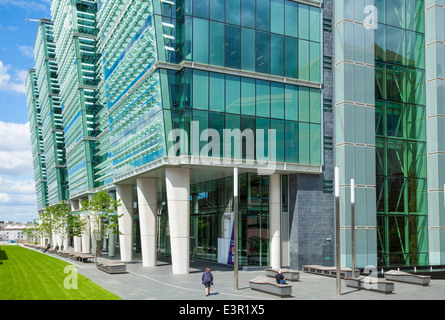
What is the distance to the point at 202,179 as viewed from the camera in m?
43.2

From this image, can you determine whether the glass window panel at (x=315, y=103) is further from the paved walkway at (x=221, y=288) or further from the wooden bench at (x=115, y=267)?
the wooden bench at (x=115, y=267)

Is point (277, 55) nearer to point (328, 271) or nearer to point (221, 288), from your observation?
point (328, 271)

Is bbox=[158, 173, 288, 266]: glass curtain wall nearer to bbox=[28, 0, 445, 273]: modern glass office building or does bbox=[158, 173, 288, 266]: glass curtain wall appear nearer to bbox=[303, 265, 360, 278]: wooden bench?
bbox=[28, 0, 445, 273]: modern glass office building

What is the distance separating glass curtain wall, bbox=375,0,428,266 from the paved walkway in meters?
7.67

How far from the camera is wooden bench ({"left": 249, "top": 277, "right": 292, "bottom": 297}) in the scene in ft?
77.0

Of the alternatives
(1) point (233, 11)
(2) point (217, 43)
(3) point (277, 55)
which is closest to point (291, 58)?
(3) point (277, 55)

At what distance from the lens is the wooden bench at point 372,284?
2481 cm

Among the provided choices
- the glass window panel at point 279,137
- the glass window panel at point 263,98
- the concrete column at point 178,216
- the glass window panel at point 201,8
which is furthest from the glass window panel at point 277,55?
the concrete column at point 178,216

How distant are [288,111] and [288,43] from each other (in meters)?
5.12

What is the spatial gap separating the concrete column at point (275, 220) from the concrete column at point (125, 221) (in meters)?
16.2

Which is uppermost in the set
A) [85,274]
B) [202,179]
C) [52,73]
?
[52,73]

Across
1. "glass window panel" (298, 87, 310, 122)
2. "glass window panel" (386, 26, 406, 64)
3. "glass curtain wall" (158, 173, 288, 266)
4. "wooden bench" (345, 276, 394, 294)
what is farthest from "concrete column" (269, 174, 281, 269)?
"glass window panel" (386, 26, 406, 64)
